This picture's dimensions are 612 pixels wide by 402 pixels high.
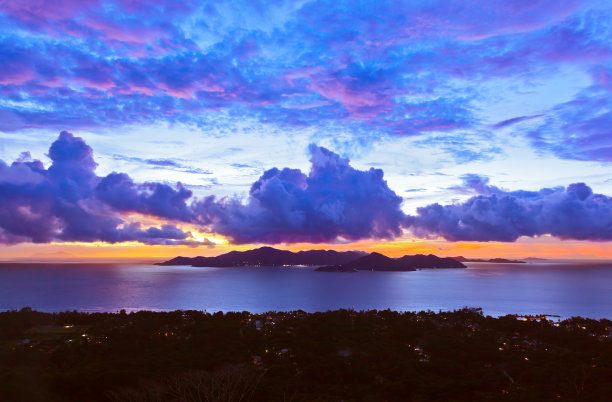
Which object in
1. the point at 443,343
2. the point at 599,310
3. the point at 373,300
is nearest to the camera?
the point at 443,343

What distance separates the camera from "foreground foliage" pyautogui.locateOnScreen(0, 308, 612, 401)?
20.3m

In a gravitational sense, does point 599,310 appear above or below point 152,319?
below

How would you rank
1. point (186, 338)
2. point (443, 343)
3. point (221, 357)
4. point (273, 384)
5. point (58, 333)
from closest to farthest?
1. point (273, 384)
2. point (221, 357)
3. point (443, 343)
4. point (186, 338)
5. point (58, 333)

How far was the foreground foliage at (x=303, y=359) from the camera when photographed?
2028cm

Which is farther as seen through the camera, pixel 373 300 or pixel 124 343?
pixel 373 300

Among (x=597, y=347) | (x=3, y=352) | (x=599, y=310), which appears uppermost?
(x=3, y=352)

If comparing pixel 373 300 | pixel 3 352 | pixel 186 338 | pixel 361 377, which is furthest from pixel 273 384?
pixel 373 300

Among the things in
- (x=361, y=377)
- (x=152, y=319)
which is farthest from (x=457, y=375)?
(x=152, y=319)

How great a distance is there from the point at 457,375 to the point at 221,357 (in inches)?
556

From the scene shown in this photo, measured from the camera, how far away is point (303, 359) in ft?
85.9

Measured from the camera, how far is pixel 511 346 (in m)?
30.5

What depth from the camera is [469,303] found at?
10394 centimetres

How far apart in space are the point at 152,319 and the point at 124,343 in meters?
7.53

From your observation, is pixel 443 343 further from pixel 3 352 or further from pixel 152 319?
pixel 3 352
